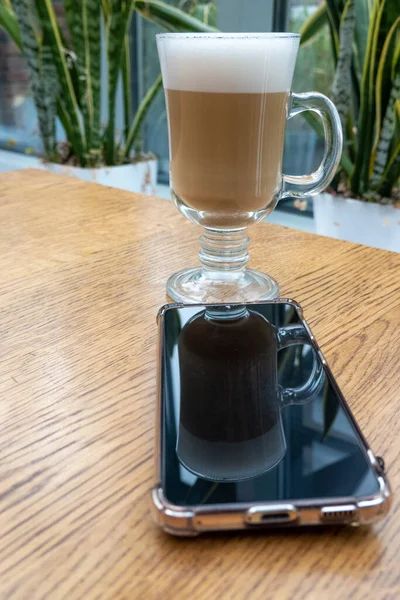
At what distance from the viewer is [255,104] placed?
31cm

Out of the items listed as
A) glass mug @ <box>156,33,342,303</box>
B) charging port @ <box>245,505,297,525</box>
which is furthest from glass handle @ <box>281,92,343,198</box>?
charging port @ <box>245,505,297,525</box>

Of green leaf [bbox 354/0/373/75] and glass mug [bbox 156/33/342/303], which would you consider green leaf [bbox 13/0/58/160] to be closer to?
green leaf [bbox 354/0/373/75]

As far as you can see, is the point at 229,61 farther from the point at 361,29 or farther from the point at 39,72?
the point at 39,72

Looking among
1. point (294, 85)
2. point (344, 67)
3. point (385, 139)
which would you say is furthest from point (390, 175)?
point (294, 85)

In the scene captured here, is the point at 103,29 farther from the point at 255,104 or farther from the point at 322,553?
the point at 322,553

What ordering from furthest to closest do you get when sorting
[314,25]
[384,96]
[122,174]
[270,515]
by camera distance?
[122,174] < [314,25] < [384,96] < [270,515]

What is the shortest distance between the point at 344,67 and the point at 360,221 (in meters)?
0.21

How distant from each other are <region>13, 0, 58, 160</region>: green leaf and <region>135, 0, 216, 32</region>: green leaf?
0.18 m

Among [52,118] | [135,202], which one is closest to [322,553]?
[135,202]

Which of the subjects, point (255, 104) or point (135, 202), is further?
point (135, 202)

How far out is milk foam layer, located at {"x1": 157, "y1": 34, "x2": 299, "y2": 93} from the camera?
295 millimetres

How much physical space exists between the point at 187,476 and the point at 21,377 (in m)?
0.11

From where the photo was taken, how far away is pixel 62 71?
917 millimetres

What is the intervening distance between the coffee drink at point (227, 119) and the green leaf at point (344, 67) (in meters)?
0.48
